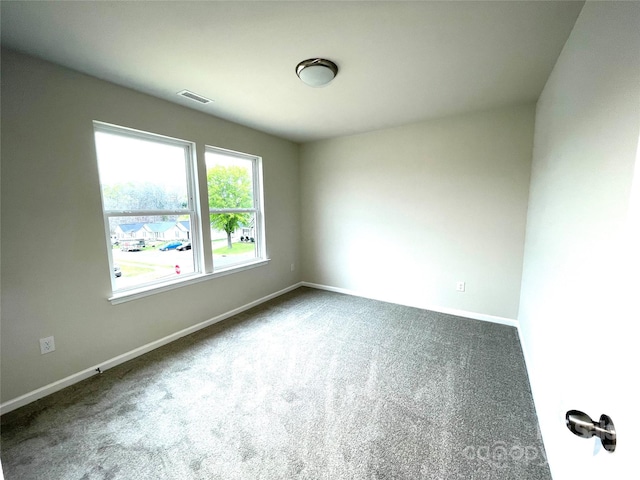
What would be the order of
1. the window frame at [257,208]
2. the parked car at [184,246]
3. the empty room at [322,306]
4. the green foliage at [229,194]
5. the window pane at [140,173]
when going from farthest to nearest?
1. the window frame at [257,208]
2. the green foliage at [229,194]
3. the parked car at [184,246]
4. the window pane at [140,173]
5. the empty room at [322,306]

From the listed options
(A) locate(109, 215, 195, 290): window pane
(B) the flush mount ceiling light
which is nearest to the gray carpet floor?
(A) locate(109, 215, 195, 290): window pane

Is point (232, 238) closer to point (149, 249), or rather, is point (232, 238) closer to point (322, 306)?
point (149, 249)

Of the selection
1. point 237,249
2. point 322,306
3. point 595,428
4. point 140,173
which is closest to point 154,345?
point 237,249

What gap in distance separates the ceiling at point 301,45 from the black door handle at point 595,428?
1.82m

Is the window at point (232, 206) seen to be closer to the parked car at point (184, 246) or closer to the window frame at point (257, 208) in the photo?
the window frame at point (257, 208)

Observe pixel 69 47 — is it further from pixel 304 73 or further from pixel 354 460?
pixel 354 460

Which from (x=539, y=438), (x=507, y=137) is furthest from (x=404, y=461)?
(x=507, y=137)

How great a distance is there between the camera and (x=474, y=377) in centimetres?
208

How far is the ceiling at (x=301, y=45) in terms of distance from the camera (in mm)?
1414

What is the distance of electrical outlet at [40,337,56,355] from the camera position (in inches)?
75.5

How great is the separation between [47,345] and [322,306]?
266cm

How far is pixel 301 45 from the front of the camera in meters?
1.71

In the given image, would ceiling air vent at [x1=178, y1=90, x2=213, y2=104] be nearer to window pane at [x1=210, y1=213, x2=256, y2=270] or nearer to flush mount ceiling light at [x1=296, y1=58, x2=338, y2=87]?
flush mount ceiling light at [x1=296, y1=58, x2=338, y2=87]

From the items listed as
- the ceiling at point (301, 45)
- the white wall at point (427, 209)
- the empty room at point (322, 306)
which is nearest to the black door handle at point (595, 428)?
the empty room at point (322, 306)
